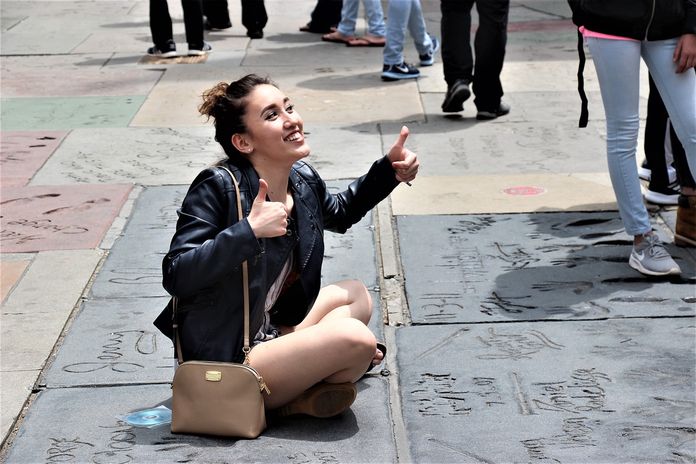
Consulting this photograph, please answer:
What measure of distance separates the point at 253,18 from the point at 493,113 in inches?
161

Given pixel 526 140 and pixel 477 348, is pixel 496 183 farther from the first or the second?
pixel 477 348

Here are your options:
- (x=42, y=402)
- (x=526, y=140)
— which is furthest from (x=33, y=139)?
(x=42, y=402)

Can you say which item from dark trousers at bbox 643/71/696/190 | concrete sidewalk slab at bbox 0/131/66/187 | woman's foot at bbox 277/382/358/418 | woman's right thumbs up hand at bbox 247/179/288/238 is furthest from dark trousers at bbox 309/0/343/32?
woman's right thumbs up hand at bbox 247/179/288/238

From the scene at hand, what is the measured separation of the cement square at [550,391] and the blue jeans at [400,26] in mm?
4749

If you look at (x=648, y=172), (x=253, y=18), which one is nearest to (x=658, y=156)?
(x=648, y=172)

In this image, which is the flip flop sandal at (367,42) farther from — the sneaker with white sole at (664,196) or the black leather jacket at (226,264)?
the black leather jacket at (226,264)

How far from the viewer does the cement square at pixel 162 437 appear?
3.48m

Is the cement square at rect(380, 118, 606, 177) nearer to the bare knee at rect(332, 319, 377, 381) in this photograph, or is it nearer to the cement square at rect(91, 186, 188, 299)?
the cement square at rect(91, 186, 188, 299)

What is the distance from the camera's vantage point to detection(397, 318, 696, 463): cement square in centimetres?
358

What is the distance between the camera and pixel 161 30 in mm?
10125

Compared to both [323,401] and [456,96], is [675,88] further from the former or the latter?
[456,96]

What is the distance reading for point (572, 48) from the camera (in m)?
10.4

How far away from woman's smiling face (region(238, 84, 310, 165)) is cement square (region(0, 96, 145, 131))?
437 cm

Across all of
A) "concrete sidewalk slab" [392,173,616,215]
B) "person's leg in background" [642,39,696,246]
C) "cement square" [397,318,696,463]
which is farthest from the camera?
"concrete sidewalk slab" [392,173,616,215]
